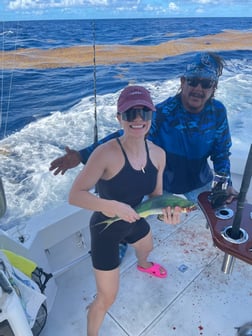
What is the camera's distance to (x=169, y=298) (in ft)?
6.12

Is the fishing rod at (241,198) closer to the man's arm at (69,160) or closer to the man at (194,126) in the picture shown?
the man at (194,126)

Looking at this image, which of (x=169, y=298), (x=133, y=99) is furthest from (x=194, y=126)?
(x=169, y=298)

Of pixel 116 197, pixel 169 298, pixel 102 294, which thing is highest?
pixel 116 197

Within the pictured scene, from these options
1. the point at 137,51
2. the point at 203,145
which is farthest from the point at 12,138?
the point at 137,51

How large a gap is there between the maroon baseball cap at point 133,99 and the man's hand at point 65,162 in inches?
20.4

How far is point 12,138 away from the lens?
5605mm

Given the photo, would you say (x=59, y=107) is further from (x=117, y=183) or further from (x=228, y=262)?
(x=228, y=262)

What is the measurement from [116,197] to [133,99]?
495 mm

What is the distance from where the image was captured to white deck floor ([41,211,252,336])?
66.5 inches

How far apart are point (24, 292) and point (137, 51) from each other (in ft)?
45.7

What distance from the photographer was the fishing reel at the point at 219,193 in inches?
64.1

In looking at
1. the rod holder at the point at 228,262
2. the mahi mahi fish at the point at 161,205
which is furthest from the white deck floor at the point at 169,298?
the mahi mahi fish at the point at 161,205

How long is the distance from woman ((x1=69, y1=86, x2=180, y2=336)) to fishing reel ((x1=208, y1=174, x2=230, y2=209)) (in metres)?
0.33

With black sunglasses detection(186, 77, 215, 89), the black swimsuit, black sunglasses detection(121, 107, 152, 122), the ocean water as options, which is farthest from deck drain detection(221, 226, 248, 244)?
the ocean water
